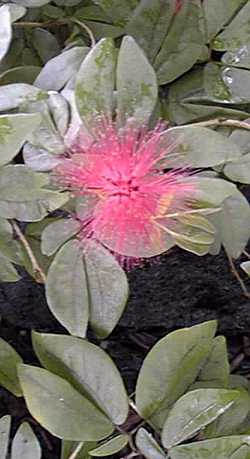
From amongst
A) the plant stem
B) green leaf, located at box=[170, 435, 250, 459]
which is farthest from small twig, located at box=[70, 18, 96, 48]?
green leaf, located at box=[170, 435, 250, 459]

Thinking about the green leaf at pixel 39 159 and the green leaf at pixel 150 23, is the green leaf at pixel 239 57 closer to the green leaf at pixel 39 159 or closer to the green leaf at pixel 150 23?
the green leaf at pixel 150 23

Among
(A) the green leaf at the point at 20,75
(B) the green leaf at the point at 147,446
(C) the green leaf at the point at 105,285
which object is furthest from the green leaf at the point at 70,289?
(A) the green leaf at the point at 20,75

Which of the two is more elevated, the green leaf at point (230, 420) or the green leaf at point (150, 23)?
the green leaf at point (150, 23)

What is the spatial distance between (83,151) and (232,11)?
10.5 inches

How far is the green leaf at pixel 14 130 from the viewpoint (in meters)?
0.81

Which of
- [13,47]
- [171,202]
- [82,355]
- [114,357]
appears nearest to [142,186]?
[171,202]

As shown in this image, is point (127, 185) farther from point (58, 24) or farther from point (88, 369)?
point (58, 24)

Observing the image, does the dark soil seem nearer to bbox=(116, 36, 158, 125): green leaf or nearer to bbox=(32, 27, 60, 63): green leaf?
bbox=(32, 27, 60, 63): green leaf

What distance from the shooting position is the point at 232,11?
3.34 feet

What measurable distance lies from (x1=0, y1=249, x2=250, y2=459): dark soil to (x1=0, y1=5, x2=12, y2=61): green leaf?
2.06 feet

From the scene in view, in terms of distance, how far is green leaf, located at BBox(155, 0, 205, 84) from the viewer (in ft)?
3.31

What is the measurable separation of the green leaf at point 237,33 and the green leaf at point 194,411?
1.22 ft

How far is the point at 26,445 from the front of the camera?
3.18ft

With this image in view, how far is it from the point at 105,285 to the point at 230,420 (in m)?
0.21
